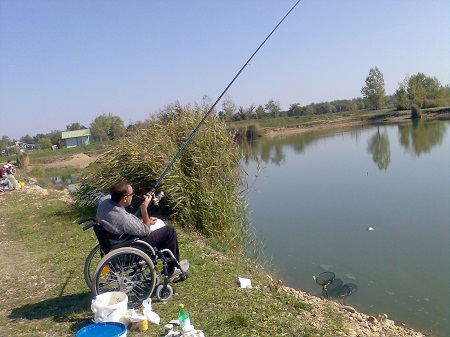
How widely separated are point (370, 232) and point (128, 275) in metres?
6.73

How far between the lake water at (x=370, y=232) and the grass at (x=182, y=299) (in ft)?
6.31

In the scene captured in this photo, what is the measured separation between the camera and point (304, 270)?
24.6ft

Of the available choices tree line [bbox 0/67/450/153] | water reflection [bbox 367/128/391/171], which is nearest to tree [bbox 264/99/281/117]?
tree line [bbox 0/67/450/153]

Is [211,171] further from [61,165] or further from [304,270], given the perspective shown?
[61,165]

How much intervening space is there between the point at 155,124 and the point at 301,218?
14.7ft

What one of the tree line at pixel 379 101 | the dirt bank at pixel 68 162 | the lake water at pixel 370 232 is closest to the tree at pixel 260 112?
the tree line at pixel 379 101

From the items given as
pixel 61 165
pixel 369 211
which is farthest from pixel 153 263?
pixel 61 165

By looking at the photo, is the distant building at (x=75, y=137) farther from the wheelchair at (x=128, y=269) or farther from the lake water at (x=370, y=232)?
the wheelchair at (x=128, y=269)

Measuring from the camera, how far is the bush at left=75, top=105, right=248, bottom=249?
296 inches

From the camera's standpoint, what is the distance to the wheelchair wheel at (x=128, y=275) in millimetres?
3641

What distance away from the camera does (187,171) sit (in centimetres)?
786

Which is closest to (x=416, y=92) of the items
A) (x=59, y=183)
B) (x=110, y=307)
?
(x=59, y=183)

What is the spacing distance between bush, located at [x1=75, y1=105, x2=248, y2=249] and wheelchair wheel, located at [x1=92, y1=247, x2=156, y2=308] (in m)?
3.48

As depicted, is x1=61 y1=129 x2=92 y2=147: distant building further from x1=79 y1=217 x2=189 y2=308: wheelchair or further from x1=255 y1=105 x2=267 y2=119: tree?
x1=79 y1=217 x2=189 y2=308: wheelchair
